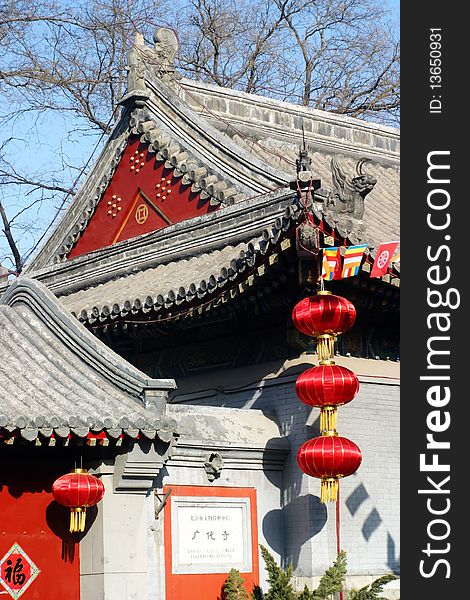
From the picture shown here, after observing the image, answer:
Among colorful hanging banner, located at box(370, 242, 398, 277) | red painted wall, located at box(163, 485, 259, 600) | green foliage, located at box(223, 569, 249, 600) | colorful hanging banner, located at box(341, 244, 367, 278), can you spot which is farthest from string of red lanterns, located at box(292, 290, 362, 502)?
green foliage, located at box(223, 569, 249, 600)

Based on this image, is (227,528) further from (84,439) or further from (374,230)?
(374,230)

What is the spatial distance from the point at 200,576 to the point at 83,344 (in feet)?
7.18

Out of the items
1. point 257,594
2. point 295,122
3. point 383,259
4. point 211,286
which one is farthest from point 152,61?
point 257,594

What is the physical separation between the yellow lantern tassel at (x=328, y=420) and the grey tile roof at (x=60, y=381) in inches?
54.6

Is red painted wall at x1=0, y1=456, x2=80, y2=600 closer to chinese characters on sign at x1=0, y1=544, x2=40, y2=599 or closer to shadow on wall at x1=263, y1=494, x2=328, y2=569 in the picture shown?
chinese characters on sign at x1=0, y1=544, x2=40, y2=599

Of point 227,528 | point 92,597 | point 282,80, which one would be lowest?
point 92,597

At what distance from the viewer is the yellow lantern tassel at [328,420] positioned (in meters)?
10.5

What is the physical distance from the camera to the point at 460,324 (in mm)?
8352

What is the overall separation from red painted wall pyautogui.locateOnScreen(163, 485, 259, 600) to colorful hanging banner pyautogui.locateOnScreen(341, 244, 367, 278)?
2235 mm

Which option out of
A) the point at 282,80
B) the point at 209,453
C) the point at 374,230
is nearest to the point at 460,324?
the point at 209,453

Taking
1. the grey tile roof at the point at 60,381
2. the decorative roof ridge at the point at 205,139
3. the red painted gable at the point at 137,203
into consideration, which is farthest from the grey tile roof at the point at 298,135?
the grey tile roof at the point at 60,381

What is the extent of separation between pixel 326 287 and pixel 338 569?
2616 millimetres

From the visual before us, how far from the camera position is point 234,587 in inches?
414

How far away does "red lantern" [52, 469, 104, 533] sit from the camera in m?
9.36
